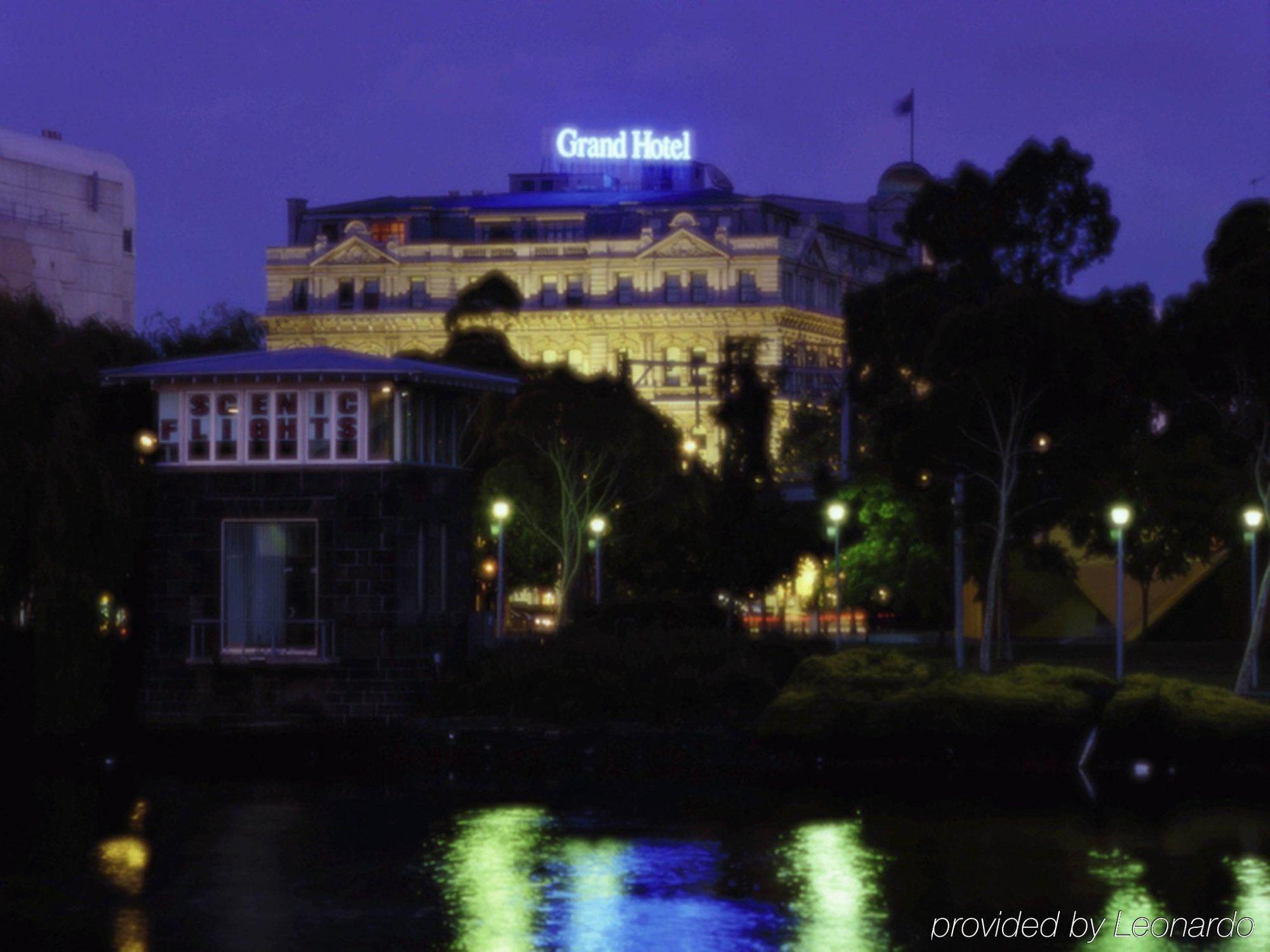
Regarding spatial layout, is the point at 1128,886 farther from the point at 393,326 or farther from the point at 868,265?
the point at 868,265

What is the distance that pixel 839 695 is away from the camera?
4434 centimetres

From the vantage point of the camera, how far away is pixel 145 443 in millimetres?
49375

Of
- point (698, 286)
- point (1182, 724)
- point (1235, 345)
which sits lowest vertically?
point (1182, 724)

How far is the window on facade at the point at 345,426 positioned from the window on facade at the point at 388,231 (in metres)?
96.8

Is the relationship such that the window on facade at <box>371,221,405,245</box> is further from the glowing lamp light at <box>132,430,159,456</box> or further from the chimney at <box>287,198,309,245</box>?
the glowing lamp light at <box>132,430,159,456</box>

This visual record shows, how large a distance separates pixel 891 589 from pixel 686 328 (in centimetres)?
6552

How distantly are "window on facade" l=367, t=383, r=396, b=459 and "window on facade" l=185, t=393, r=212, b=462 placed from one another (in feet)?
12.0

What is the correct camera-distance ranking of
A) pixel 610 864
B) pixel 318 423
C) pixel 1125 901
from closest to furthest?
1. pixel 1125 901
2. pixel 610 864
3. pixel 318 423

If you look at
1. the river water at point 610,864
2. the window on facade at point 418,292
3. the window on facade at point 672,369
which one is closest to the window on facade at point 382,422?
the river water at point 610,864

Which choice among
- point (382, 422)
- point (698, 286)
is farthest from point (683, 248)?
point (382, 422)

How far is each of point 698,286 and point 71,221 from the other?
3999cm

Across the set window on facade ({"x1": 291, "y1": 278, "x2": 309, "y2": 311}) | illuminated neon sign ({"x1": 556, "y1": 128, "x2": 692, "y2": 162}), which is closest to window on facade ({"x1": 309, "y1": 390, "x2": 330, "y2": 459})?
window on facade ({"x1": 291, "y1": 278, "x2": 309, "y2": 311})

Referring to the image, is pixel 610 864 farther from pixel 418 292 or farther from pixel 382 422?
pixel 418 292

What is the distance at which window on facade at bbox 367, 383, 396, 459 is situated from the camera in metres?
49.6
